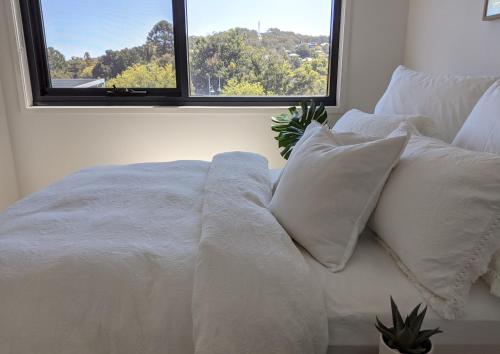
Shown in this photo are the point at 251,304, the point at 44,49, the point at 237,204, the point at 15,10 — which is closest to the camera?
the point at 251,304

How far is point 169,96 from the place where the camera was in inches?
114

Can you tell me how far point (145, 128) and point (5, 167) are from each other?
107cm

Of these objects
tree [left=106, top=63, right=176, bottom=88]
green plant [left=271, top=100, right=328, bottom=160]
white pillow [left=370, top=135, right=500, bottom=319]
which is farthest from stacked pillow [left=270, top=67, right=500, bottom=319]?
tree [left=106, top=63, right=176, bottom=88]

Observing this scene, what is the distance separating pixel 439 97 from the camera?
1.52m

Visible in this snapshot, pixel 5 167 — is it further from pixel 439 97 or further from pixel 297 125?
pixel 439 97

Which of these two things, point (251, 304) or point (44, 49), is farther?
point (44, 49)

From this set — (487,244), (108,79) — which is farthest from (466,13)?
(108,79)

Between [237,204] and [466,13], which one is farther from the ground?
[466,13]

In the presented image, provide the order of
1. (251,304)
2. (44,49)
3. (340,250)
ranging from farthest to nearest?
(44,49), (340,250), (251,304)

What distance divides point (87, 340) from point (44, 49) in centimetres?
263

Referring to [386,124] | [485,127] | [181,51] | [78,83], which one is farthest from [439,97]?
[78,83]

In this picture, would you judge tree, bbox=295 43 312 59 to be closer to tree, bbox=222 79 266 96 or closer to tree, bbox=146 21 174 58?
tree, bbox=222 79 266 96

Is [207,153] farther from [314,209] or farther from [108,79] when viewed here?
[314,209]

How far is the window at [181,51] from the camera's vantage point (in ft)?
9.04
